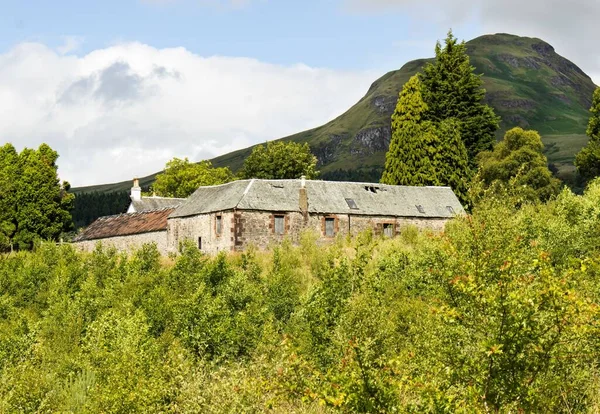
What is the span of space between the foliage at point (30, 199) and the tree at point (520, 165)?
3840 cm

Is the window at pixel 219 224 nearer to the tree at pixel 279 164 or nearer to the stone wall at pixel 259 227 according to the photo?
the stone wall at pixel 259 227

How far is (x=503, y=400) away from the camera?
11.1m

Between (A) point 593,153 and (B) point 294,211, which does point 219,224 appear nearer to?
(B) point 294,211

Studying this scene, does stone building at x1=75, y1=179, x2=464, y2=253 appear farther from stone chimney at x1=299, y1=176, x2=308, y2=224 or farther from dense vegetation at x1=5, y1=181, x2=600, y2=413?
dense vegetation at x1=5, y1=181, x2=600, y2=413

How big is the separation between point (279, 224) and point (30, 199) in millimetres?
30285

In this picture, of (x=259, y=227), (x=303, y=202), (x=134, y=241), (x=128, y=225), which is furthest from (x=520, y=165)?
(x=128, y=225)

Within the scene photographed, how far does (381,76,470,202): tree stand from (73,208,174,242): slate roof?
18785mm

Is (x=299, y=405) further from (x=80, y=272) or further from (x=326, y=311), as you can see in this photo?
(x=80, y=272)

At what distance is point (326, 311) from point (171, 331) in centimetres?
723

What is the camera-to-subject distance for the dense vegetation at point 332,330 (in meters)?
11.1

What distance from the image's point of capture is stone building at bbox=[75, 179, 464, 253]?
159 feet

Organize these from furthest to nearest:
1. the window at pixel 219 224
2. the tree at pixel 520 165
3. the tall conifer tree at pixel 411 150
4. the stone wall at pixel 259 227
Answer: the tree at pixel 520 165, the tall conifer tree at pixel 411 150, the window at pixel 219 224, the stone wall at pixel 259 227

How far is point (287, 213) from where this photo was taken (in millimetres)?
49750

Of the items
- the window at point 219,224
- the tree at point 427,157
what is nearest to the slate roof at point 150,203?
the window at point 219,224
